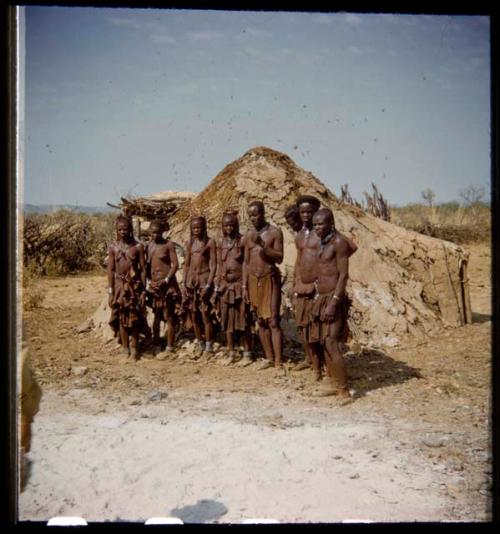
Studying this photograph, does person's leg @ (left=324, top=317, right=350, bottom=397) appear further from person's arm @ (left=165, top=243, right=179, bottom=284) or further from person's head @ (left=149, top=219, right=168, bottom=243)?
person's head @ (left=149, top=219, right=168, bottom=243)

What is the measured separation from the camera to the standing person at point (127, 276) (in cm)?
733

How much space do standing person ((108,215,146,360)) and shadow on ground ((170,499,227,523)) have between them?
12.5 ft

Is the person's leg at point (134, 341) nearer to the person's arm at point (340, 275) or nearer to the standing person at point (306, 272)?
the standing person at point (306, 272)

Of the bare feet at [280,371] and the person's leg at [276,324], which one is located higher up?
the person's leg at [276,324]

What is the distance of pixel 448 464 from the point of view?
14.7ft

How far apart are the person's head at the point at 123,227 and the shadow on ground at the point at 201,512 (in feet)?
13.4

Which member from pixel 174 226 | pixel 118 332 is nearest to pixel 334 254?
pixel 118 332

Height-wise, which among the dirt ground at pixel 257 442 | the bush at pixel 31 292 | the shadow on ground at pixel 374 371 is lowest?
the dirt ground at pixel 257 442

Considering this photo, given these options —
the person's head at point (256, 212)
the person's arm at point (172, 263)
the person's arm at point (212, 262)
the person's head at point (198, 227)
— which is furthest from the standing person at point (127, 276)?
the person's head at point (256, 212)

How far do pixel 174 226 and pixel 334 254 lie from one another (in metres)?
4.31

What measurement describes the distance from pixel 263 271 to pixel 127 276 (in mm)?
1671

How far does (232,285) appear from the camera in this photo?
729 centimetres
